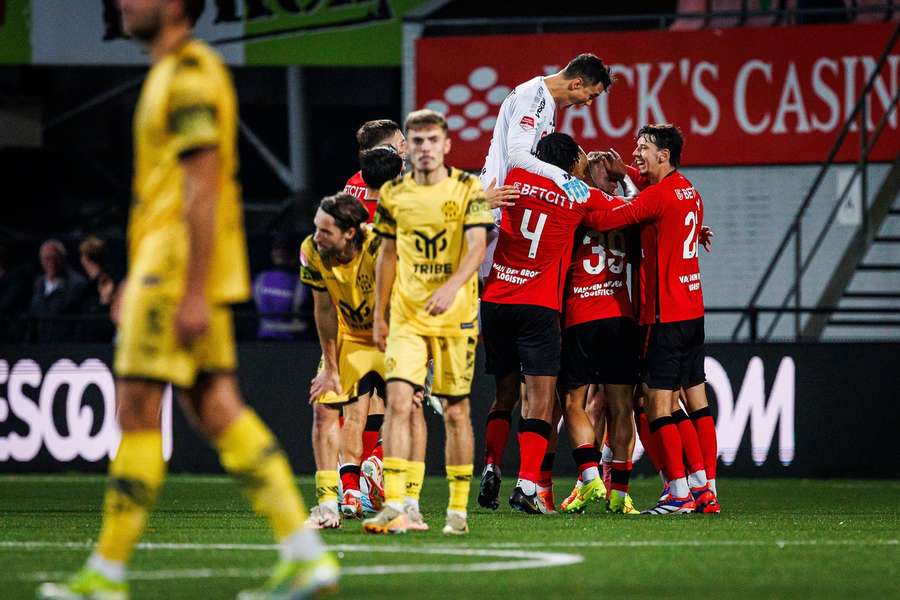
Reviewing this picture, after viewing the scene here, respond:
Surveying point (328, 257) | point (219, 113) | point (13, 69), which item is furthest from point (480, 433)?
point (13, 69)

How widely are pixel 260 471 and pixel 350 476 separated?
12.8 feet

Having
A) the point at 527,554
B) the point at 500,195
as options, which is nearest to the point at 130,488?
the point at 527,554

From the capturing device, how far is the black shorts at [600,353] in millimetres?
9648

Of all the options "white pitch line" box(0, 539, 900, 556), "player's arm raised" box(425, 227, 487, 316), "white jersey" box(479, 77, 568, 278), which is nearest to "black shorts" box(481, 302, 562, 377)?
"white jersey" box(479, 77, 568, 278)

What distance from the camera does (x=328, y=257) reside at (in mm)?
8227

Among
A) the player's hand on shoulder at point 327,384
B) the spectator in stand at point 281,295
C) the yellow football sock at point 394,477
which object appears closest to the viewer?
the yellow football sock at point 394,477

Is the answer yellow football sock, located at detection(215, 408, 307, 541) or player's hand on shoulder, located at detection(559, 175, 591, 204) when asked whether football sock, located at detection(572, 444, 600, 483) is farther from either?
yellow football sock, located at detection(215, 408, 307, 541)

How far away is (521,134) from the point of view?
30.6 feet

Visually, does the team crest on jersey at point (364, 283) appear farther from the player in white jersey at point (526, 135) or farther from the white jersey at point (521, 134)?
the white jersey at point (521, 134)

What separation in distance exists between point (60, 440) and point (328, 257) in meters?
6.73

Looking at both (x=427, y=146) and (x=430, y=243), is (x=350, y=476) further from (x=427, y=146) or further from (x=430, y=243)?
(x=427, y=146)

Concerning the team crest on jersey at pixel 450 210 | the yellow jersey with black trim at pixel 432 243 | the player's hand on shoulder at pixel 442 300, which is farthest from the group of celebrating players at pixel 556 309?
the player's hand on shoulder at pixel 442 300

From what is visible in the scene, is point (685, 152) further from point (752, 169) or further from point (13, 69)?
point (13, 69)

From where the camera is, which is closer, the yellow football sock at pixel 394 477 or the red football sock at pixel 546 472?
the yellow football sock at pixel 394 477
